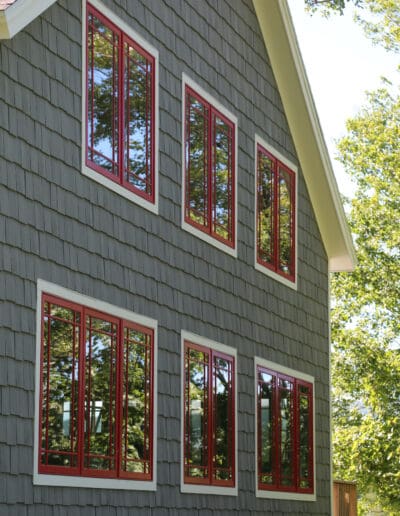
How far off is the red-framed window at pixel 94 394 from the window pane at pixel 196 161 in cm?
209

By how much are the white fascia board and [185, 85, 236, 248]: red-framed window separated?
4.03m

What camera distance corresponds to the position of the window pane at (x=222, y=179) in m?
14.9

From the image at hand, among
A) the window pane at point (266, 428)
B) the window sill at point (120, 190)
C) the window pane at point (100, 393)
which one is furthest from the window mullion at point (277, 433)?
the window pane at point (100, 393)

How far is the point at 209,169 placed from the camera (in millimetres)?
14750

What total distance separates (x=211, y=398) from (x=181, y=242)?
1.96 m

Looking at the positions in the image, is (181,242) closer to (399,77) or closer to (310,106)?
(310,106)

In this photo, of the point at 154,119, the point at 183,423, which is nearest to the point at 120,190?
the point at 154,119

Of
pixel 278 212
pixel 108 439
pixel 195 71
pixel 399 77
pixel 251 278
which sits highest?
pixel 399 77

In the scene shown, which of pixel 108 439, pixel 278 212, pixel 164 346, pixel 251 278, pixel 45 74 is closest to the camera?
pixel 45 74

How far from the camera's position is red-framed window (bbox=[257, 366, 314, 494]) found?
52.5 feet

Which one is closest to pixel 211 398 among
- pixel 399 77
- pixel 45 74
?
pixel 45 74

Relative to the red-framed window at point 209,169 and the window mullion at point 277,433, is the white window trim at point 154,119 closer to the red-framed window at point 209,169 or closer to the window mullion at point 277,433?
the red-framed window at point 209,169

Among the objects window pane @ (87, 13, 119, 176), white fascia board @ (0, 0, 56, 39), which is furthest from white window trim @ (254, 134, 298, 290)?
white fascia board @ (0, 0, 56, 39)

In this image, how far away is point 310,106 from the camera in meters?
17.6
